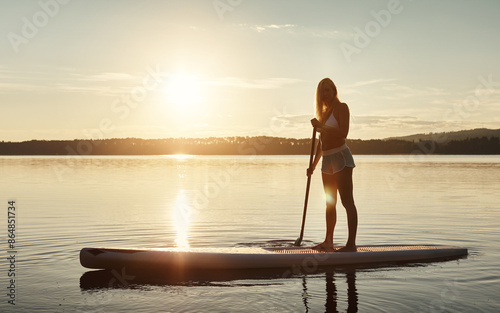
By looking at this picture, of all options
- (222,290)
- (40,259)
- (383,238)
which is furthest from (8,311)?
(383,238)

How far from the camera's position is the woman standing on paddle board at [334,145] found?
29.7ft

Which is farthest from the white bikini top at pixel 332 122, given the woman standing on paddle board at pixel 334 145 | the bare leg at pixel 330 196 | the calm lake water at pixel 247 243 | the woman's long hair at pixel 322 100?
the calm lake water at pixel 247 243

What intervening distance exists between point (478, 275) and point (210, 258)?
4279 millimetres

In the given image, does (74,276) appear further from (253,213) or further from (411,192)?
(411,192)

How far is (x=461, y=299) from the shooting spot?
7.26m

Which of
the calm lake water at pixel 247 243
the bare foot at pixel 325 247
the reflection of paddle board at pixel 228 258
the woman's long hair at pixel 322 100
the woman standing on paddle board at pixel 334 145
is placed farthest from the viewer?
the bare foot at pixel 325 247

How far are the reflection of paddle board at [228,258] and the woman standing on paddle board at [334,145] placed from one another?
0.57m

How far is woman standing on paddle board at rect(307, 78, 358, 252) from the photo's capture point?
29.7 feet

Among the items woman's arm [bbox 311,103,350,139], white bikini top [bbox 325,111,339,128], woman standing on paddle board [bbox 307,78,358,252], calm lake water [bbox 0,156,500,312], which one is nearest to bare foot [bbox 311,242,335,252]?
woman standing on paddle board [bbox 307,78,358,252]

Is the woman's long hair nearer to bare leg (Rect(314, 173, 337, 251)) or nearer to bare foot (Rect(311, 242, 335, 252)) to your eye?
bare leg (Rect(314, 173, 337, 251))

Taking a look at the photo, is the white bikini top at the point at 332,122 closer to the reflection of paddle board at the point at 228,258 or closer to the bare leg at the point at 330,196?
the bare leg at the point at 330,196

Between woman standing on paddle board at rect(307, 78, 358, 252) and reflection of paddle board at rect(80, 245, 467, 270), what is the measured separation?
57 cm

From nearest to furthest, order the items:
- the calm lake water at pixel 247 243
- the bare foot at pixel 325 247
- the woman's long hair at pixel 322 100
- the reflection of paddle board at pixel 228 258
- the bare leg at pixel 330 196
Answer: the calm lake water at pixel 247 243, the reflection of paddle board at pixel 228 258, the woman's long hair at pixel 322 100, the bare leg at pixel 330 196, the bare foot at pixel 325 247

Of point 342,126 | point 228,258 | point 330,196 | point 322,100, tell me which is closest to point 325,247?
point 330,196
